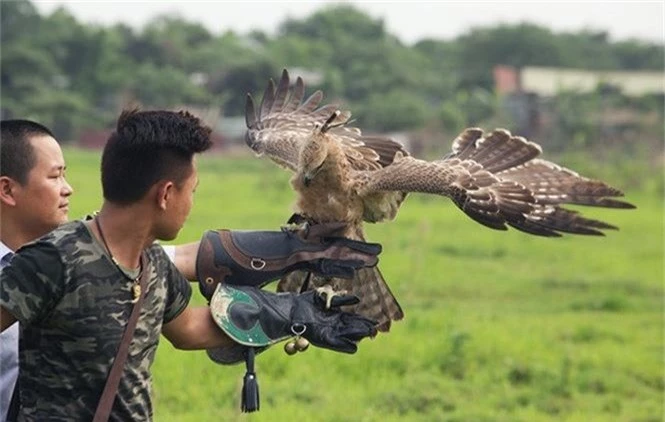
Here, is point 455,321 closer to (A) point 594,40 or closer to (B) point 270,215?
(B) point 270,215

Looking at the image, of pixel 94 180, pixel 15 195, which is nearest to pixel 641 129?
pixel 94 180

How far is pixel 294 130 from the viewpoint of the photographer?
309 inches

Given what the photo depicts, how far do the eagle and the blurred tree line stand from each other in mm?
27615

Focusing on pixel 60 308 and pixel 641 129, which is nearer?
pixel 60 308

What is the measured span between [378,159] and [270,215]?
42.4 ft

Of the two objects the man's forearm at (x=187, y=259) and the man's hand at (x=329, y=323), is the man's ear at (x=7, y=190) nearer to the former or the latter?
the man's forearm at (x=187, y=259)

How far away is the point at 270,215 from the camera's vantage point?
65.6ft

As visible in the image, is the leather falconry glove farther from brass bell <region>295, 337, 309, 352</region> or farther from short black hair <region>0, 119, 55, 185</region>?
short black hair <region>0, 119, 55, 185</region>

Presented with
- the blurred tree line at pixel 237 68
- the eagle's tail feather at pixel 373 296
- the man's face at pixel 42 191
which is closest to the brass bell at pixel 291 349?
the man's face at pixel 42 191

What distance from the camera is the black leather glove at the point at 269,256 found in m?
4.31

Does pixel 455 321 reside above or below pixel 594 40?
below

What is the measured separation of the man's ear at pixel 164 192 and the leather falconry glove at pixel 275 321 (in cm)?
56

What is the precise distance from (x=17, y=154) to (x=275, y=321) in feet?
3.30

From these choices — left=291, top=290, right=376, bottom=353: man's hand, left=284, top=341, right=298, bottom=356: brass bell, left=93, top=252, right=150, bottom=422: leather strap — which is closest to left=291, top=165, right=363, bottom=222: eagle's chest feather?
left=284, top=341, right=298, bottom=356: brass bell
